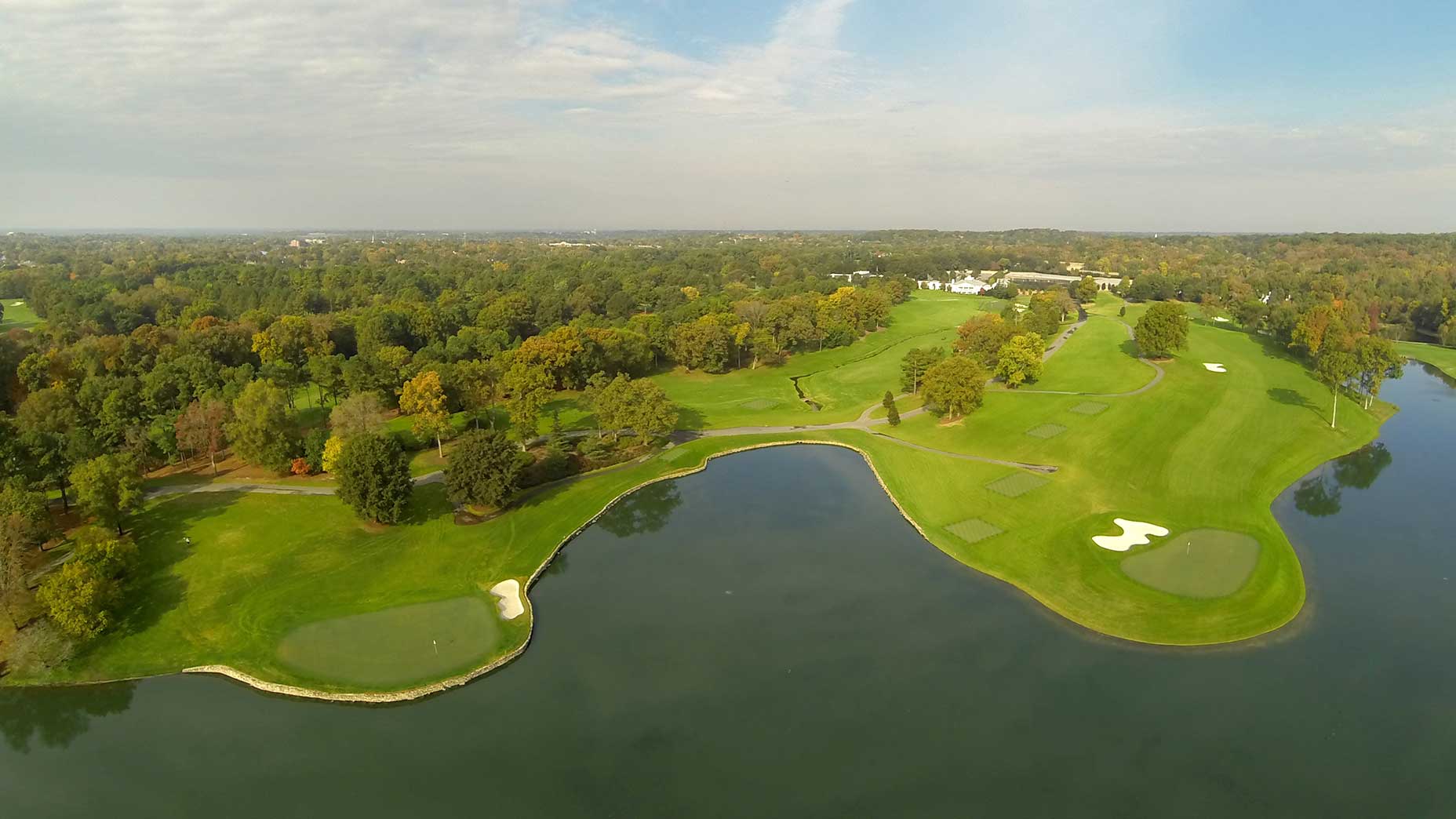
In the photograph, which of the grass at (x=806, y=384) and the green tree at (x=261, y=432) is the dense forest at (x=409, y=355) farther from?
the grass at (x=806, y=384)

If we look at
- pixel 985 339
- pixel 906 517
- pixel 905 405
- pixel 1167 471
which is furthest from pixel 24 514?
pixel 985 339

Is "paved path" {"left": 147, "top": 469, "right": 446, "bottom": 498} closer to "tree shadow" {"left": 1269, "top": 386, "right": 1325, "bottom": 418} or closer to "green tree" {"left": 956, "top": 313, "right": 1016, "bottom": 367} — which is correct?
"green tree" {"left": 956, "top": 313, "right": 1016, "bottom": 367}

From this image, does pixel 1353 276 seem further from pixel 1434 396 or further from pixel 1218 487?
pixel 1218 487

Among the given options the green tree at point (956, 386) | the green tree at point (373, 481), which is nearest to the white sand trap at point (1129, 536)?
the green tree at point (956, 386)

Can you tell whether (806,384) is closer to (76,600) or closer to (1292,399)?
(1292,399)

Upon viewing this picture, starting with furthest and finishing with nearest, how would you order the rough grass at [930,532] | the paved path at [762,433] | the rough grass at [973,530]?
the paved path at [762,433], the rough grass at [973,530], the rough grass at [930,532]

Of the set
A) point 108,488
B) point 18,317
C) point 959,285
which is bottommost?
point 108,488

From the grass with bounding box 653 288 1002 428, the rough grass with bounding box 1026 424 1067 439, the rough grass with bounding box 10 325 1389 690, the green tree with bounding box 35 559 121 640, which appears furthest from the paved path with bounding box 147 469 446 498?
the rough grass with bounding box 1026 424 1067 439
